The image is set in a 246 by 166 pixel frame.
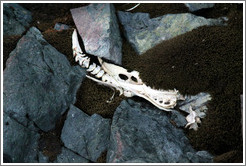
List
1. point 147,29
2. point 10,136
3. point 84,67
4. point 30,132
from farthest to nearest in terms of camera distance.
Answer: point 147,29, point 84,67, point 30,132, point 10,136

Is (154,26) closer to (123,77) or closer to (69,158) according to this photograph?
(123,77)

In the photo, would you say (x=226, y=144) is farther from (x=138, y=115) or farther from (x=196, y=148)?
(x=138, y=115)

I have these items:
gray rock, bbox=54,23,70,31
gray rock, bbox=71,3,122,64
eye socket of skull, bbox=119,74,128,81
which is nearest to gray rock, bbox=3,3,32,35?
gray rock, bbox=54,23,70,31

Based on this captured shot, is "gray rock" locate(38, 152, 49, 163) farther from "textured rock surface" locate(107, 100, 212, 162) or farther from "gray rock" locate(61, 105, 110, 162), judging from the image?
"textured rock surface" locate(107, 100, 212, 162)

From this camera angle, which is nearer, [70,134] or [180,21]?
[70,134]

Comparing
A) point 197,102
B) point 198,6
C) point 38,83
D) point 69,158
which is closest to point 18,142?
point 69,158

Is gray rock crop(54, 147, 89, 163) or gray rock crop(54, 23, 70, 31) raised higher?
gray rock crop(54, 23, 70, 31)

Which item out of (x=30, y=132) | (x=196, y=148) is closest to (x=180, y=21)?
(x=196, y=148)
